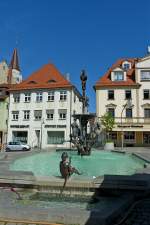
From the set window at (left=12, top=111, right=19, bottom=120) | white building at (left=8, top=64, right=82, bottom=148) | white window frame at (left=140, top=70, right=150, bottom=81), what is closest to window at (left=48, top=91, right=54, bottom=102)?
white building at (left=8, top=64, right=82, bottom=148)

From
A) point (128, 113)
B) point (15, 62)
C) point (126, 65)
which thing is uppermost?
point (15, 62)

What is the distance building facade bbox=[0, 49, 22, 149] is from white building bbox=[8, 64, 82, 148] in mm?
1774

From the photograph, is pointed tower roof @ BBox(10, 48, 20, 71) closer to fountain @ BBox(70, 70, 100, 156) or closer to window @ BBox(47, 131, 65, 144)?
window @ BBox(47, 131, 65, 144)

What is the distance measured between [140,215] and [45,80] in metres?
47.0

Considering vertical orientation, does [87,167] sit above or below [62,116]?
below

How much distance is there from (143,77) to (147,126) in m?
8.56

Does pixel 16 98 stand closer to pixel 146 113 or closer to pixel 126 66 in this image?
pixel 126 66

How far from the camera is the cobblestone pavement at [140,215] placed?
17.6ft

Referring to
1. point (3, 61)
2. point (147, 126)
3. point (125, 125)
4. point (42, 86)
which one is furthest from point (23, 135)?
point (3, 61)

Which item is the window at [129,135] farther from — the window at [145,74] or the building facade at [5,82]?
the building facade at [5,82]

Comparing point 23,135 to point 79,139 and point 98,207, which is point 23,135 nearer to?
point 79,139

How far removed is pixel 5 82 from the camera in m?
67.1

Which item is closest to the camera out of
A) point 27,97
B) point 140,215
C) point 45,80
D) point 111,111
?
point 140,215

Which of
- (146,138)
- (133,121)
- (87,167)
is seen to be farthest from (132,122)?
(87,167)
